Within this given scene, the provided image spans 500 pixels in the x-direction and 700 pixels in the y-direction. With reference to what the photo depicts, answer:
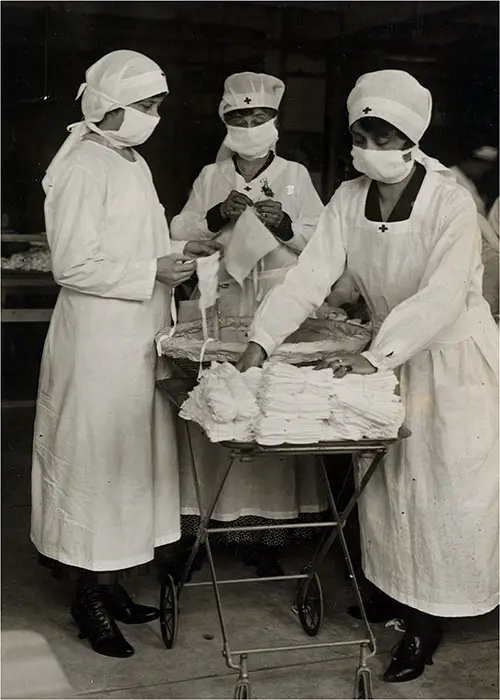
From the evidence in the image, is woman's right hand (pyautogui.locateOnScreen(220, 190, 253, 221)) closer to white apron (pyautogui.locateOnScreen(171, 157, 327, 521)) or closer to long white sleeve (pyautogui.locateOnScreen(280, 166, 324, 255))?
white apron (pyautogui.locateOnScreen(171, 157, 327, 521))

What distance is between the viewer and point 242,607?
3.70 m

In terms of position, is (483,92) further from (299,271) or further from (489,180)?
(299,271)

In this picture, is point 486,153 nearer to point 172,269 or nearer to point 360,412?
point 172,269

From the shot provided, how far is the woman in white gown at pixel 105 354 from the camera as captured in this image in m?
3.16

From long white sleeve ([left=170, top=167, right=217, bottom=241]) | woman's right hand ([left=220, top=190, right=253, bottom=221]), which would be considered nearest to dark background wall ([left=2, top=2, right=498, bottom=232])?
long white sleeve ([left=170, top=167, right=217, bottom=241])

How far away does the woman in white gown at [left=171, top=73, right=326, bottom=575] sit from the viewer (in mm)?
3791

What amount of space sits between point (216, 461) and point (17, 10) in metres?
2.15

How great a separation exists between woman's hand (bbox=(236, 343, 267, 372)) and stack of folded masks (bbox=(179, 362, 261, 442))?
0.20 meters

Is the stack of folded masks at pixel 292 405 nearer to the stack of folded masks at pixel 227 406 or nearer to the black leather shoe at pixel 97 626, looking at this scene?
the stack of folded masks at pixel 227 406

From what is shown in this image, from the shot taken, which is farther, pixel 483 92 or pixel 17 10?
pixel 483 92

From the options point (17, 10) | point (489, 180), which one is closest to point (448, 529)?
point (489, 180)

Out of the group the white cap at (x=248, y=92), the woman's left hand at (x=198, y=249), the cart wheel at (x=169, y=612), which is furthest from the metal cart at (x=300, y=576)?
the white cap at (x=248, y=92)

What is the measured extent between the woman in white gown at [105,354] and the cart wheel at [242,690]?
1.85ft

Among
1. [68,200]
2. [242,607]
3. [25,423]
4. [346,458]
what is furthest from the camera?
[25,423]
